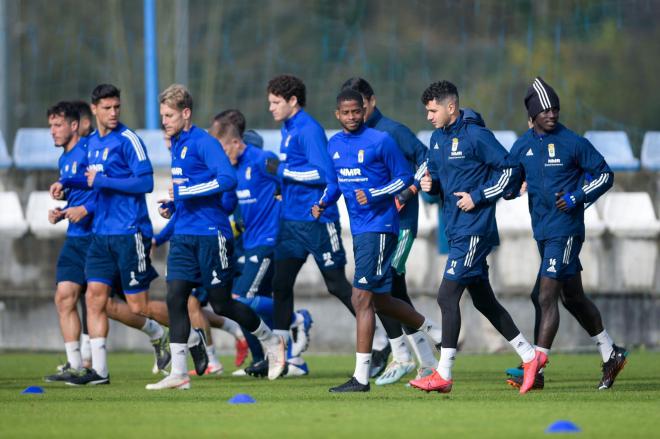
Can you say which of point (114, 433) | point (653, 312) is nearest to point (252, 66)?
point (653, 312)

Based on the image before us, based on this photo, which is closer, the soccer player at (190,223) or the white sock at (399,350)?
the soccer player at (190,223)

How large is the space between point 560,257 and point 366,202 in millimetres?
1404

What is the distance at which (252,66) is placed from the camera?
16156 mm

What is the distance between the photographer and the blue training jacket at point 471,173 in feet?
31.9

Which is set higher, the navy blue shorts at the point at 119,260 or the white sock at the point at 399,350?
the navy blue shorts at the point at 119,260

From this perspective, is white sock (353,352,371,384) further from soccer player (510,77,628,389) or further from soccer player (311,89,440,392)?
soccer player (510,77,628,389)

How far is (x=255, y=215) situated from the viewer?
1224 centimetres

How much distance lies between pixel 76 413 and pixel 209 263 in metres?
2.00

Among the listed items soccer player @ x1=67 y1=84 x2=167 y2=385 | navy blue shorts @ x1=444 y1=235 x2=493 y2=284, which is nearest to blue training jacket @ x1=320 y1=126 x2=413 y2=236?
navy blue shorts @ x1=444 y1=235 x2=493 y2=284

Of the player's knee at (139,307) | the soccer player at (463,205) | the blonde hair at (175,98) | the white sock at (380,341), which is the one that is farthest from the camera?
the white sock at (380,341)

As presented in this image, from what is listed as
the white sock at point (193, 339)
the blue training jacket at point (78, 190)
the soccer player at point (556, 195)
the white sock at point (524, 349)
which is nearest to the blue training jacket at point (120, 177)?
the blue training jacket at point (78, 190)

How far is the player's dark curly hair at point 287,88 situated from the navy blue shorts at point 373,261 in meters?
1.90

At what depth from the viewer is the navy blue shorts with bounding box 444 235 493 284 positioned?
9.68 m

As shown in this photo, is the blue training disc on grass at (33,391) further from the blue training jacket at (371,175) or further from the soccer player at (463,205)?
the soccer player at (463,205)
